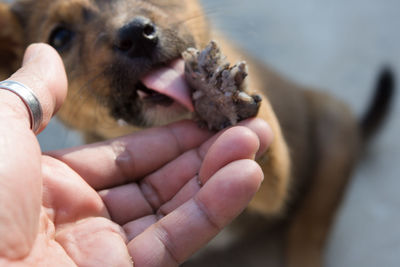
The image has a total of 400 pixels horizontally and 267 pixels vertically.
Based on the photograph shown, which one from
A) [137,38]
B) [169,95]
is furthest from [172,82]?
[137,38]

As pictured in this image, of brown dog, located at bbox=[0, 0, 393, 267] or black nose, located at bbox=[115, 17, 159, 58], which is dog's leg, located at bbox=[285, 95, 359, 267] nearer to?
brown dog, located at bbox=[0, 0, 393, 267]

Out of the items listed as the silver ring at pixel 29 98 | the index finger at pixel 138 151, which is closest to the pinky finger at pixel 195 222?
the index finger at pixel 138 151

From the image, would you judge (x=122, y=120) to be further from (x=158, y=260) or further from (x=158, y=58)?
(x=158, y=260)

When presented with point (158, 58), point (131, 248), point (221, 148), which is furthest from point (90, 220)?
point (158, 58)

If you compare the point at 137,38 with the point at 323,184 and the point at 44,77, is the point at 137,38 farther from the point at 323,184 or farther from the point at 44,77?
the point at 323,184

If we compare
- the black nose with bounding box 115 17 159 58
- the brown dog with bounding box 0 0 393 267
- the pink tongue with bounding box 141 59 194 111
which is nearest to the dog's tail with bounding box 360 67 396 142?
the brown dog with bounding box 0 0 393 267

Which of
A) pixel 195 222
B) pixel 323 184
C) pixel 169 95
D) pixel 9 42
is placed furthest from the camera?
pixel 323 184

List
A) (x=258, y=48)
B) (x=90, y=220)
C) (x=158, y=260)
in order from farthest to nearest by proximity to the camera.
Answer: (x=258, y=48) < (x=90, y=220) < (x=158, y=260)
